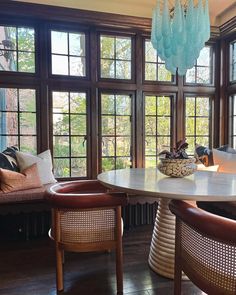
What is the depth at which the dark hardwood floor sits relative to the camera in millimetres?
2006

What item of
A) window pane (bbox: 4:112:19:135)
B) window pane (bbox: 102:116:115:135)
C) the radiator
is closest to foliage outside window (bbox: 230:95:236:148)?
window pane (bbox: 102:116:115:135)

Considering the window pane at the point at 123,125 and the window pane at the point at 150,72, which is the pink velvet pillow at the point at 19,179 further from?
the window pane at the point at 150,72

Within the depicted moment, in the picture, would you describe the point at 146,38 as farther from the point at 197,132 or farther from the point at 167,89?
the point at 197,132

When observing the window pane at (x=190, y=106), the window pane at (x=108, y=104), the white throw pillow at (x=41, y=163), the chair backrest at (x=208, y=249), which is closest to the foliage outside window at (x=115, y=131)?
the window pane at (x=108, y=104)

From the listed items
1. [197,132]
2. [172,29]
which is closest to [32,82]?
[172,29]

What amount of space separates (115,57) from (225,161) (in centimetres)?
209

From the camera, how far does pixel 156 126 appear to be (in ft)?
13.5

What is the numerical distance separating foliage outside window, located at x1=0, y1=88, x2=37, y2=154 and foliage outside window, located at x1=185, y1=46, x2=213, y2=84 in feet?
7.99

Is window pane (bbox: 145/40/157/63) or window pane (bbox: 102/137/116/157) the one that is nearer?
window pane (bbox: 102/137/116/157)

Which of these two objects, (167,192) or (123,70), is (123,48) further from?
(167,192)

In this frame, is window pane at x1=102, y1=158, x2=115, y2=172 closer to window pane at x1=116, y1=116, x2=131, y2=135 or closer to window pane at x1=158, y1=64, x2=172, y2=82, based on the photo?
window pane at x1=116, y1=116, x2=131, y2=135

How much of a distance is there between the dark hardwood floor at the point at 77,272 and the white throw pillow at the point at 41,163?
792 millimetres

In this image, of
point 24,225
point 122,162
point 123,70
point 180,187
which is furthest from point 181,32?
point 24,225

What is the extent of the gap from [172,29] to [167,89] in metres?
1.80
